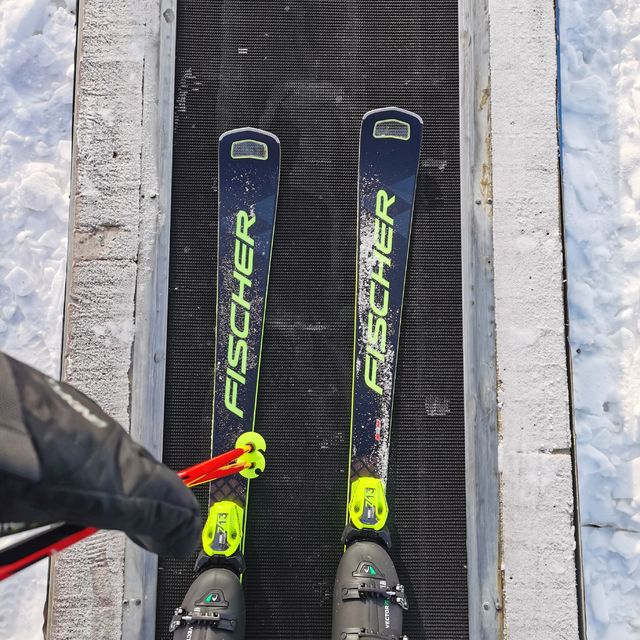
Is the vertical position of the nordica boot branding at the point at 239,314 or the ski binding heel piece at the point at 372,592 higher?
the nordica boot branding at the point at 239,314

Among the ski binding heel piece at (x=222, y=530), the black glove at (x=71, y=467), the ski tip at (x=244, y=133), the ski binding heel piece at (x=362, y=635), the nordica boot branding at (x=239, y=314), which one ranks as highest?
the ski tip at (x=244, y=133)

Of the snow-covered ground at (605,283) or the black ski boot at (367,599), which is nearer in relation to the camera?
the black ski boot at (367,599)

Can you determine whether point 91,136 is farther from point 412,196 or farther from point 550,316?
point 550,316

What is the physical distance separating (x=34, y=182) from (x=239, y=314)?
1057 mm

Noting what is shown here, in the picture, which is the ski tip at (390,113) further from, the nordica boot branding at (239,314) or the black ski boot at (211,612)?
the black ski boot at (211,612)

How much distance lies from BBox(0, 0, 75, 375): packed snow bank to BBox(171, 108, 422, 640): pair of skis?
710mm

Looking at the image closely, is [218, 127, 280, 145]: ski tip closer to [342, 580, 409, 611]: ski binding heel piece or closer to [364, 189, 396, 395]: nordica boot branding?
[364, 189, 396, 395]: nordica boot branding

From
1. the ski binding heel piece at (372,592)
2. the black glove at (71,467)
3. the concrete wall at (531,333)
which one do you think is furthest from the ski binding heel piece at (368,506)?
the black glove at (71,467)

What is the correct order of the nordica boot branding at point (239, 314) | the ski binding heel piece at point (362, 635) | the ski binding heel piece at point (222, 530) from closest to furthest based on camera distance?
the ski binding heel piece at point (362, 635), the ski binding heel piece at point (222, 530), the nordica boot branding at point (239, 314)

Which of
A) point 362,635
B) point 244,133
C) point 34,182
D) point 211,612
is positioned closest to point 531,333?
point 362,635

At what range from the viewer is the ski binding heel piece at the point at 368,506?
227 centimetres

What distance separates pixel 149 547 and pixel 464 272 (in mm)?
1663

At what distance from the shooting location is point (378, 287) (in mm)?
2412

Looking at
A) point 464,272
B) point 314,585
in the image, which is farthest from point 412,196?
point 314,585
